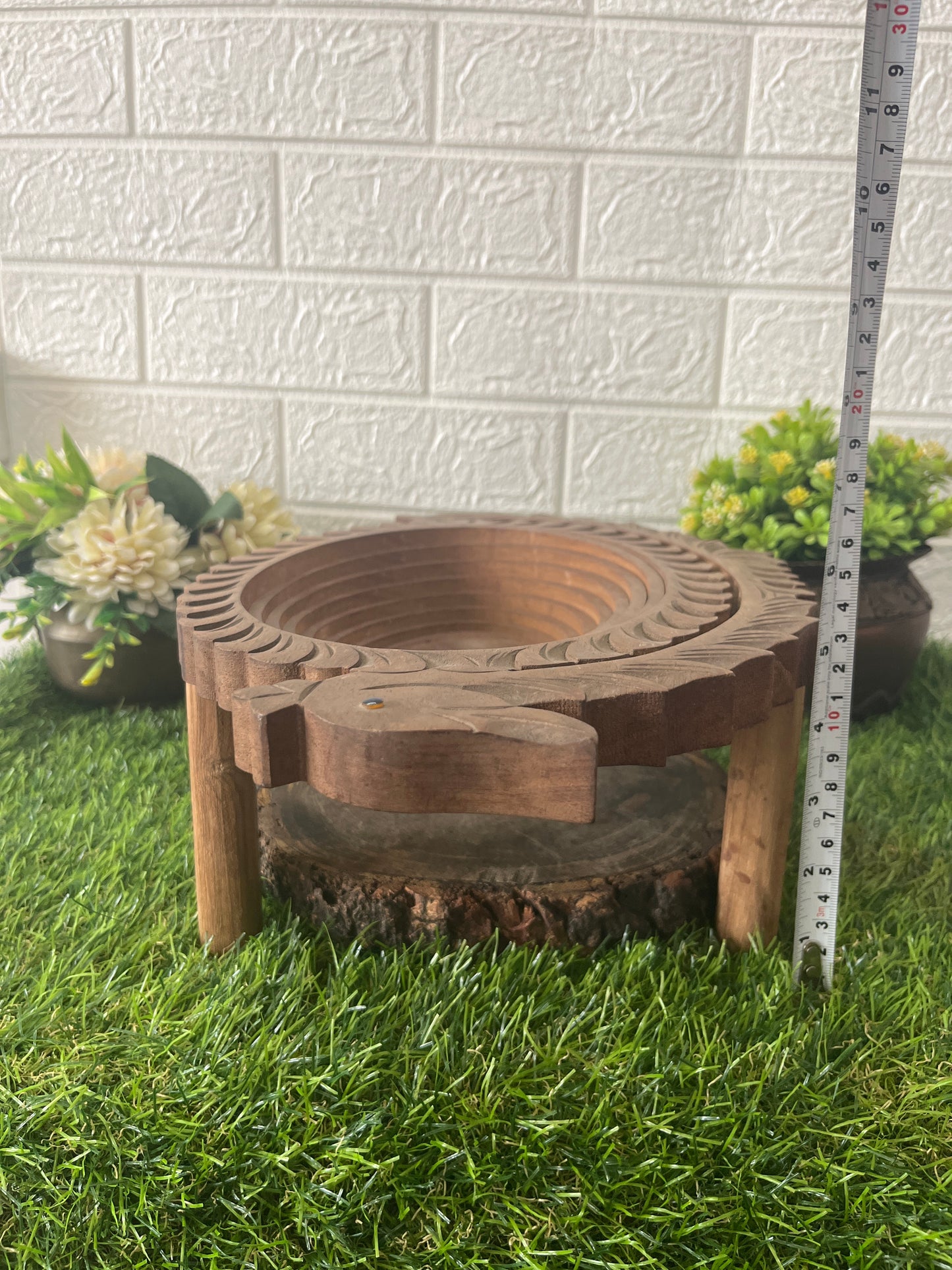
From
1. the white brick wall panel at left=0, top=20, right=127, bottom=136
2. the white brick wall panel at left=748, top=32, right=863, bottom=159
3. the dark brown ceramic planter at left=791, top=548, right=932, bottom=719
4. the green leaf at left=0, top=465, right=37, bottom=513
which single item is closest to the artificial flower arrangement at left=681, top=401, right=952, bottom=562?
the dark brown ceramic planter at left=791, top=548, right=932, bottom=719

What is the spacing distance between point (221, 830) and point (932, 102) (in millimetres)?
1943

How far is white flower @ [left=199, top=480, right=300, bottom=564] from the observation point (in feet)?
6.02

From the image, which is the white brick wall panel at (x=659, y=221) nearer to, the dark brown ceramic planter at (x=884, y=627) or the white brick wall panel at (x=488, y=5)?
the white brick wall panel at (x=488, y=5)

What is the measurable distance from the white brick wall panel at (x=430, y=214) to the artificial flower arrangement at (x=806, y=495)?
0.60m

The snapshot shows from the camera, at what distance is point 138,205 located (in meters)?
2.10

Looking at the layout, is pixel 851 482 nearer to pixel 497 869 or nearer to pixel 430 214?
pixel 497 869

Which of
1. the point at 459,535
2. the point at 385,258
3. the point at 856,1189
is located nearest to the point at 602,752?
the point at 856,1189

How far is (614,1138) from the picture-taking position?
2.85ft

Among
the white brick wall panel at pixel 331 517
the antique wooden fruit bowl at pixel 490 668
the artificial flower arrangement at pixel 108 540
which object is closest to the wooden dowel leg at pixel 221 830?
the antique wooden fruit bowl at pixel 490 668

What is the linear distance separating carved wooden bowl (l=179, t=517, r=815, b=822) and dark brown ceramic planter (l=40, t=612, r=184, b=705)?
1.65 feet

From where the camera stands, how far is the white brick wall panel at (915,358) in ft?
6.81

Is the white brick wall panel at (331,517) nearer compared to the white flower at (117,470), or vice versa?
the white flower at (117,470)

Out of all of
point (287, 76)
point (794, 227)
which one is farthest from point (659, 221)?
point (287, 76)

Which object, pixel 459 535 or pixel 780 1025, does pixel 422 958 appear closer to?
pixel 780 1025
